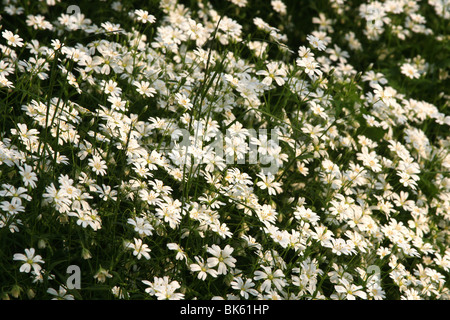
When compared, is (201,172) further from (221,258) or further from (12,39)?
(12,39)

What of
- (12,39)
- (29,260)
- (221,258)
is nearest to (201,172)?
(221,258)

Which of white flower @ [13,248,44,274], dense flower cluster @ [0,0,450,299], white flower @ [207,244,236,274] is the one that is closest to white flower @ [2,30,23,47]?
dense flower cluster @ [0,0,450,299]

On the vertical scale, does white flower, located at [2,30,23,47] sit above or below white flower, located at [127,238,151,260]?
above

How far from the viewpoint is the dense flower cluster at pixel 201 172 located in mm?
3262

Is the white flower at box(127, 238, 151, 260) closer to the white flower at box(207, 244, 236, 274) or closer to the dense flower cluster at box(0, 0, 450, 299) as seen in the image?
the dense flower cluster at box(0, 0, 450, 299)

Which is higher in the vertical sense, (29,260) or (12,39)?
(12,39)

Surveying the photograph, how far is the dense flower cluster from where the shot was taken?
326 cm

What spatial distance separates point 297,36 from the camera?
18.4 feet

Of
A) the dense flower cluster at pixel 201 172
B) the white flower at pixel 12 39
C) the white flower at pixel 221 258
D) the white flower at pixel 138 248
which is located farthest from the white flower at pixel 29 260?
the white flower at pixel 12 39

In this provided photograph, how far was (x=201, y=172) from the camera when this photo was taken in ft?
12.4

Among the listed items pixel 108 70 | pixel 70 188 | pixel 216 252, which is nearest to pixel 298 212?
pixel 216 252

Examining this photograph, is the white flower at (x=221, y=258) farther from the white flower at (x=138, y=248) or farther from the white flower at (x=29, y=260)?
the white flower at (x=29, y=260)

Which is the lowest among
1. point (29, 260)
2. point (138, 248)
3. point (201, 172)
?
point (29, 260)
